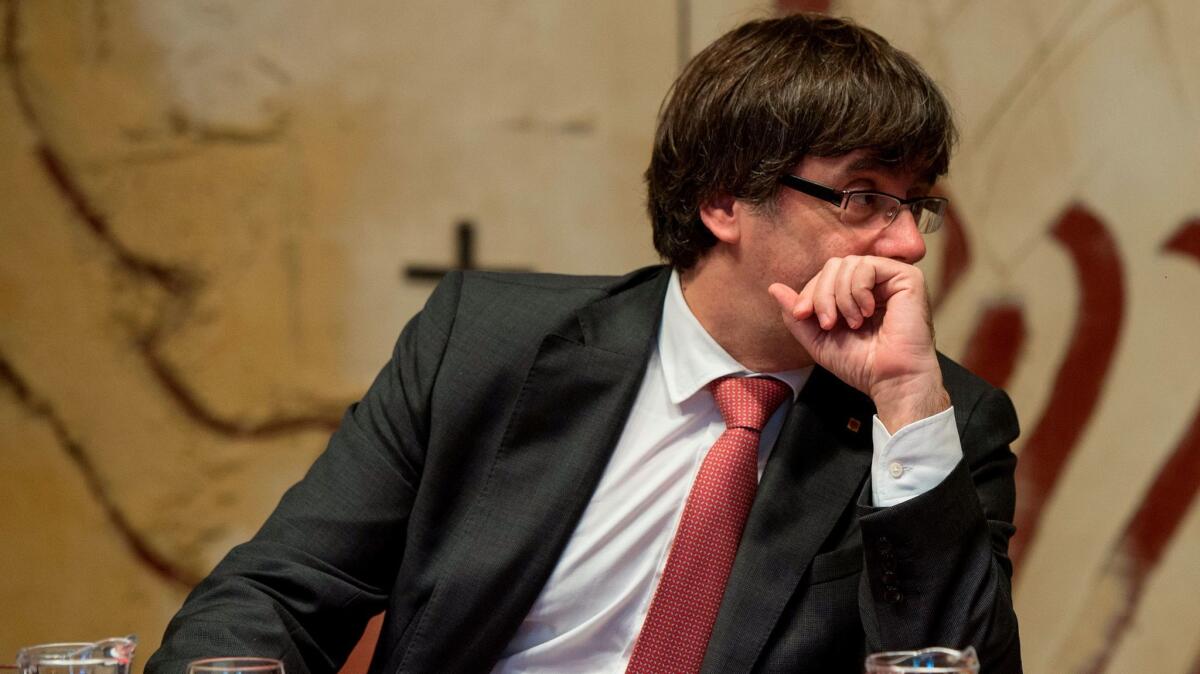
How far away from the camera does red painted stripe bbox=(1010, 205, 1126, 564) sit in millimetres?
2762

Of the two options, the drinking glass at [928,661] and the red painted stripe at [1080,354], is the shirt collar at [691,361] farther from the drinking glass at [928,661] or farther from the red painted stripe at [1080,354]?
the red painted stripe at [1080,354]

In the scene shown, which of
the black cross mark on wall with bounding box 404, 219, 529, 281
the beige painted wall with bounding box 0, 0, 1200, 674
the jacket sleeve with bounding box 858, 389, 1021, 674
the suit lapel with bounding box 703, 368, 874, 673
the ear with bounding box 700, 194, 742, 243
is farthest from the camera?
the black cross mark on wall with bounding box 404, 219, 529, 281

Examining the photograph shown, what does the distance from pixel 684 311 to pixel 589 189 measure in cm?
106

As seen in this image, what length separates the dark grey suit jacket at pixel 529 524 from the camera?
1481 mm

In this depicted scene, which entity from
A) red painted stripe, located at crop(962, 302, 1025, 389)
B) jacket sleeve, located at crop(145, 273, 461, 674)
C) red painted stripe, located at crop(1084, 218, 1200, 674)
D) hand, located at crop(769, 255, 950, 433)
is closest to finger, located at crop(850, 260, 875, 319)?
hand, located at crop(769, 255, 950, 433)

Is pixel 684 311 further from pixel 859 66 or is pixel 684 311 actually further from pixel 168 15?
pixel 168 15

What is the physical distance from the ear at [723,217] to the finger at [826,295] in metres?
0.19

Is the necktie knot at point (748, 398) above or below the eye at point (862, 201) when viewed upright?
below

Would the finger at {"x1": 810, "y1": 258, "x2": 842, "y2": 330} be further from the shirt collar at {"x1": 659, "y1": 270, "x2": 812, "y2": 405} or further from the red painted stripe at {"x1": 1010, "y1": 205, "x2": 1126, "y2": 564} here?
the red painted stripe at {"x1": 1010, "y1": 205, "x2": 1126, "y2": 564}

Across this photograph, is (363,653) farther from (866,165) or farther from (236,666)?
(866,165)

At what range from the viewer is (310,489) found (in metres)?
1.66

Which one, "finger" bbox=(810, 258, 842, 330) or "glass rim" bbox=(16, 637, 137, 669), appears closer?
"glass rim" bbox=(16, 637, 137, 669)

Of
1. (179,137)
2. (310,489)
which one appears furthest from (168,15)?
(310,489)

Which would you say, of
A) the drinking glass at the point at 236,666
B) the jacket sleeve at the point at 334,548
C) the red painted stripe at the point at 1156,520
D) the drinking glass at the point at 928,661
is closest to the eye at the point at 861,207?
the jacket sleeve at the point at 334,548
